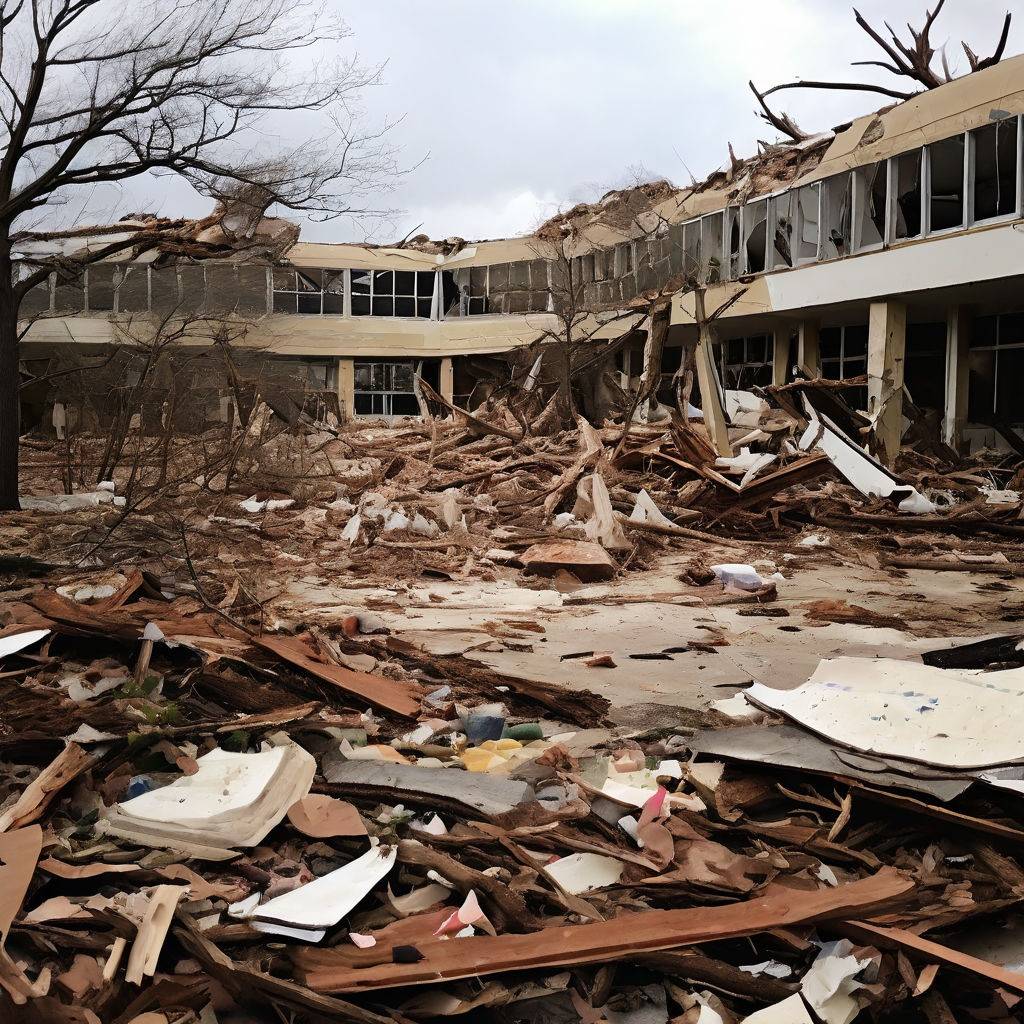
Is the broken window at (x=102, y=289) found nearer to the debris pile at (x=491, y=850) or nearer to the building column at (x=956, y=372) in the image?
the building column at (x=956, y=372)

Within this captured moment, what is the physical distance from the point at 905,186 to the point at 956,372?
372 centimetres

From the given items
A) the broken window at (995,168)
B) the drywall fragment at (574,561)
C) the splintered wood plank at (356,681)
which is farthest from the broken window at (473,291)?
the splintered wood plank at (356,681)

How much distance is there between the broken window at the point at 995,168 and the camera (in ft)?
56.5

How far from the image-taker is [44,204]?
15930 mm

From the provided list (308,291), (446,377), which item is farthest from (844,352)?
(308,291)

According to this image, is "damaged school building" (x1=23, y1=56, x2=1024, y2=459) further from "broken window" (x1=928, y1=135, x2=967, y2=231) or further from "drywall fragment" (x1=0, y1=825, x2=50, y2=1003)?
"drywall fragment" (x1=0, y1=825, x2=50, y2=1003)

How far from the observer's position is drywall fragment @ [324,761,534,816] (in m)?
4.25

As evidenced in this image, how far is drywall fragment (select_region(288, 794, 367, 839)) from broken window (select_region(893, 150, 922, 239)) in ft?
60.5

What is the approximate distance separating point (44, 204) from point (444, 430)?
10.4 m

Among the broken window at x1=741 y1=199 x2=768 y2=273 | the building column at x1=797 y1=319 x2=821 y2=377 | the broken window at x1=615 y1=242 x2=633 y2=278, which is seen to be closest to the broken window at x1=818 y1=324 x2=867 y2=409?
the building column at x1=797 y1=319 x2=821 y2=377

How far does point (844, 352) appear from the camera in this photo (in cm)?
2483

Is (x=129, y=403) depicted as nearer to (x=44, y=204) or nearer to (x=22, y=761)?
(x=44, y=204)

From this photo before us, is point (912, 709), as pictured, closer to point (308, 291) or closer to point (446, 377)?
point (446, 377)

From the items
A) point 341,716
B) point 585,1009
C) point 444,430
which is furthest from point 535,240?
point 585,1009
